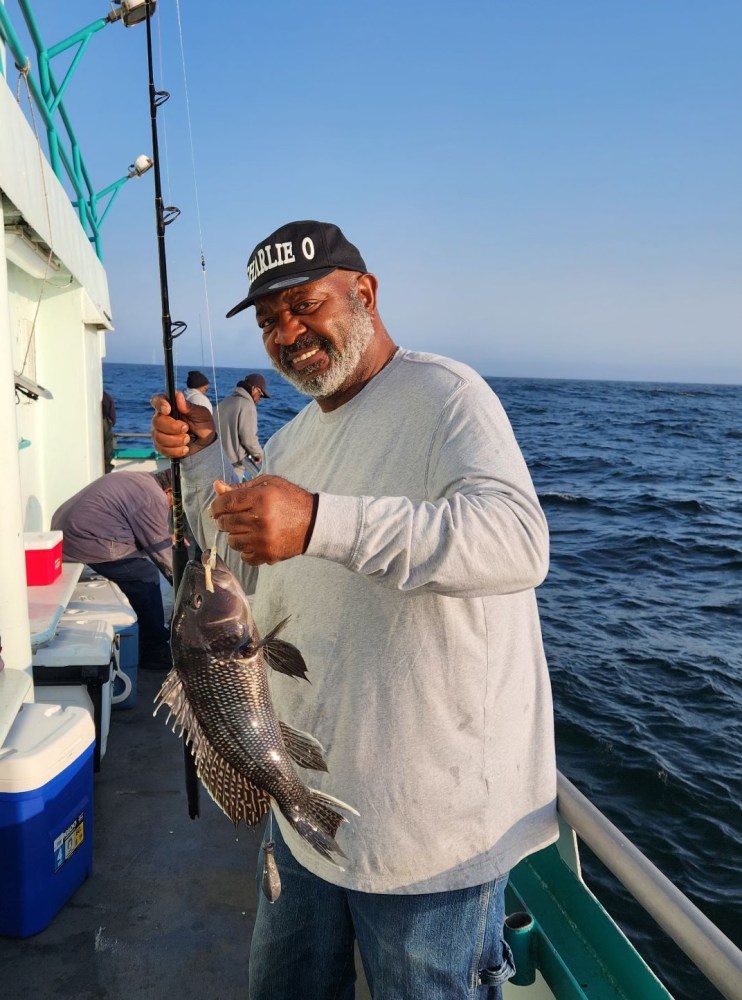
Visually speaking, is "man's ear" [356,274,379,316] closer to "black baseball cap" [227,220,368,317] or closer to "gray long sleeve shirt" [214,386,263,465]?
"black baseball cap" [227,220,368,317]

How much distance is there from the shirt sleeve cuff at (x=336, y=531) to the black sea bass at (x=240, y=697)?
0.49m

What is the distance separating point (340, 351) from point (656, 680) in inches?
312

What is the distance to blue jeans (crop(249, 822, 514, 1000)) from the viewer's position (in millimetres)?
1900

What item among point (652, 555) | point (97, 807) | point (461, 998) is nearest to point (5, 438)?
point (97, 807)

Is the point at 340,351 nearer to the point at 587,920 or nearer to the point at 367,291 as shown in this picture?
the point at 367,291

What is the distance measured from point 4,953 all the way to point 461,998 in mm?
2527

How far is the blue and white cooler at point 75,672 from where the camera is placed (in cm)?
446

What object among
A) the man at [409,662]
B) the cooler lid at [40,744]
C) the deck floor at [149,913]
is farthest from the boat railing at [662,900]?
the cooler lid at [40,744]

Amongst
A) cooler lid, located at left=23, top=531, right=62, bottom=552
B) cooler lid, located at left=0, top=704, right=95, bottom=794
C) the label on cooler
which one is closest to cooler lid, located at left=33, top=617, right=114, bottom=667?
cooler lid, located at left=23, top=531, right=62, bottom=552

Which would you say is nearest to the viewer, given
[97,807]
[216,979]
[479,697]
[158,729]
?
[479,697]

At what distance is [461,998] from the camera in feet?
6.38

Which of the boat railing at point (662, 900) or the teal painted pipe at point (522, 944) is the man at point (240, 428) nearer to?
the teal painted pipe at point (522, 944)

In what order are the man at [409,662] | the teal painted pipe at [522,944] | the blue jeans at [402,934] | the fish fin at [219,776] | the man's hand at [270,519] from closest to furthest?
the man's hand at [270,519] < the man at [409,662] < the blue jeans at [402,934] < the fish fin at [219,776] < the teal painted pipe at [522,944]

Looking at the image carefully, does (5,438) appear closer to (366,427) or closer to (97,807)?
(366,427)
